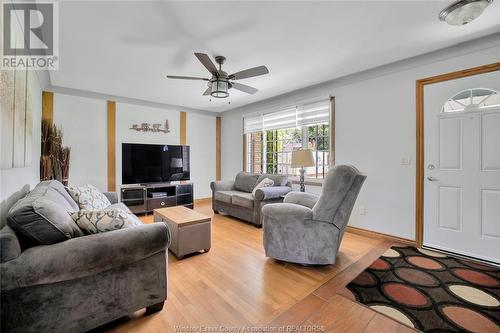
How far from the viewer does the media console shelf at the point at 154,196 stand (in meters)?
4.23

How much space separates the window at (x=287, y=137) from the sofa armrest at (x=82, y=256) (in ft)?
9.91

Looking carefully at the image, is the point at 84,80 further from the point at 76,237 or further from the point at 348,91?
the point at 348,91

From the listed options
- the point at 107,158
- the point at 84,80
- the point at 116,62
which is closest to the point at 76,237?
the point at 116,62

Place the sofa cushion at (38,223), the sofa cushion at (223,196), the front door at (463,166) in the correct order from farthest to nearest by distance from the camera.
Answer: the sofa cushion at (223,196), the front door at (463,166), the sofa cushion at (38,223)

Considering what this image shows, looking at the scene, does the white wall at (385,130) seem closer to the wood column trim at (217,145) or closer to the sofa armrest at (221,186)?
the sofa armrest at (221,186)

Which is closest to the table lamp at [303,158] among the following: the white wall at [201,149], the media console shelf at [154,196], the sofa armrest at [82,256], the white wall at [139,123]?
the sofa armrest at [82,256]

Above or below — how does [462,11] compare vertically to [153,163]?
above

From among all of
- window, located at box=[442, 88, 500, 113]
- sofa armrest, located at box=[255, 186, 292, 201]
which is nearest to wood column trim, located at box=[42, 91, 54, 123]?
sofa armrest, located at box=[255, 186, 292, 201]

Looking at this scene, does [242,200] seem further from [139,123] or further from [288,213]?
[139,123]

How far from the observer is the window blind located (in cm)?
378

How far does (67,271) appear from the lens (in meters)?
1.25

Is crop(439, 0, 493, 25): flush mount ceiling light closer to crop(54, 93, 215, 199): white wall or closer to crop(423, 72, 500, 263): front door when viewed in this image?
crop(423, 72, 500, 263): front door

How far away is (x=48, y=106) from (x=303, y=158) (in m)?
4.28

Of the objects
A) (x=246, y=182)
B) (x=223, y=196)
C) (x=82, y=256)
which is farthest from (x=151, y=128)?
(x=82, y=256)
